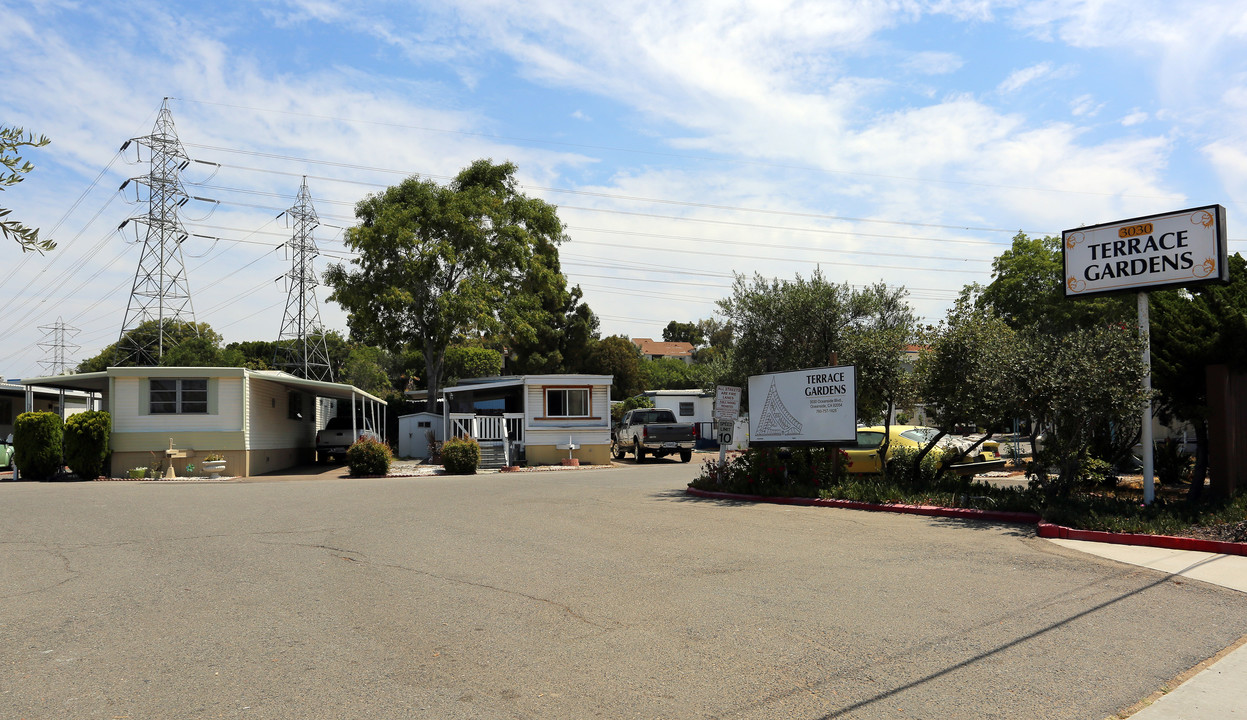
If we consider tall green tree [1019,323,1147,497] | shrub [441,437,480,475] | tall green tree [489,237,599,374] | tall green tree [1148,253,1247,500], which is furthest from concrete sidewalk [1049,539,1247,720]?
tall green tree [489,237,599,374]

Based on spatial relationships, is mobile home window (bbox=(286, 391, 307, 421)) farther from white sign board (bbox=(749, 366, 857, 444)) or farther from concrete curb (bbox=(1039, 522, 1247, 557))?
concrete curb (bbox=(1039, 522, 1247, 557))

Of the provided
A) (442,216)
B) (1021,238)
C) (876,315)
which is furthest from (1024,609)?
(1021,238)

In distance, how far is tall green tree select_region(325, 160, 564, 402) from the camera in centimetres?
3412

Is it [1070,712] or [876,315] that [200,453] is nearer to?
[876,315]

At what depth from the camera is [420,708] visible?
15.3 feet

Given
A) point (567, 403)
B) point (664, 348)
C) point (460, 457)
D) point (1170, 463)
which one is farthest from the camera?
point (664, 348)

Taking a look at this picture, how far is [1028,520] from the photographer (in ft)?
39.3

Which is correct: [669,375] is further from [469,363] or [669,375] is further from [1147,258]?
[1147,258]

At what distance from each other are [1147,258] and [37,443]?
26.7m

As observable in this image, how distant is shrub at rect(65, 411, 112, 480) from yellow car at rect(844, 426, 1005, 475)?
20.3m

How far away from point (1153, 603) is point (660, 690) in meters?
4.77

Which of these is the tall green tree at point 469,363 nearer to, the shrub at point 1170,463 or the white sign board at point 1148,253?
the shrub at point 1170,463

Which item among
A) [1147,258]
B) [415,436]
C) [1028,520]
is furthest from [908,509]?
[415,436]

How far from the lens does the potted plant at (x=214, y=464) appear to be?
2469 cm
